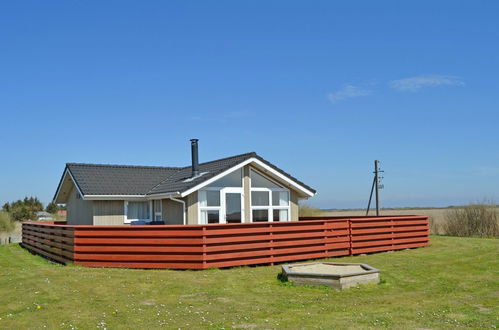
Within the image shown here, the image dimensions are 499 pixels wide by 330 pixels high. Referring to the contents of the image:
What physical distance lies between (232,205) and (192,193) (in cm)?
178

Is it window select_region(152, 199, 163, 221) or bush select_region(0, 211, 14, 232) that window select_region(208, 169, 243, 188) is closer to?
window select_region(152, 199, 163, 221)

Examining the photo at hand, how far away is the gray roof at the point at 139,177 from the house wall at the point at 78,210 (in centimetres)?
109

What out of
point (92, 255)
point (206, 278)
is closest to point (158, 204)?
point (92, 255)

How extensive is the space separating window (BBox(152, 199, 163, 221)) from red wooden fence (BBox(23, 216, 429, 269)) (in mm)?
4835

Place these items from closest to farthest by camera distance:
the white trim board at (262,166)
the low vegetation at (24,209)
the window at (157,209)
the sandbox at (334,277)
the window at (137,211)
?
1. the sandbox at (334,277)
2. the white trim board at (262,166)
3. the window at (157,209)
4. the window at (137,211)
5. the low vegetation at (24,209)

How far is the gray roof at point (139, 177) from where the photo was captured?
1973cm

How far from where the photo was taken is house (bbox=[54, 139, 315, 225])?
19.0m

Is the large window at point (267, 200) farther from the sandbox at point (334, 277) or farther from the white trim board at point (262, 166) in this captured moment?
the sandbox at point (334, 277)

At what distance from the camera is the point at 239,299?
10.2 meters

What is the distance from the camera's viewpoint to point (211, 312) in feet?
29.6

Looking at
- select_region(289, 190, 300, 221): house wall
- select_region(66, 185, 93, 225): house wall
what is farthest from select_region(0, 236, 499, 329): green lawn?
select_region(66, 185, 93, 225): house wall

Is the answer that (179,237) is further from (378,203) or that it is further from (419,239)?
(378,203)

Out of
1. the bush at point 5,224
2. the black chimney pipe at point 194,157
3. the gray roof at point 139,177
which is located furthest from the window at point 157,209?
the bush at point 5,224

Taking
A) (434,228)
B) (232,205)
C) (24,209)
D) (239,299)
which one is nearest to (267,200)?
(232,205)
